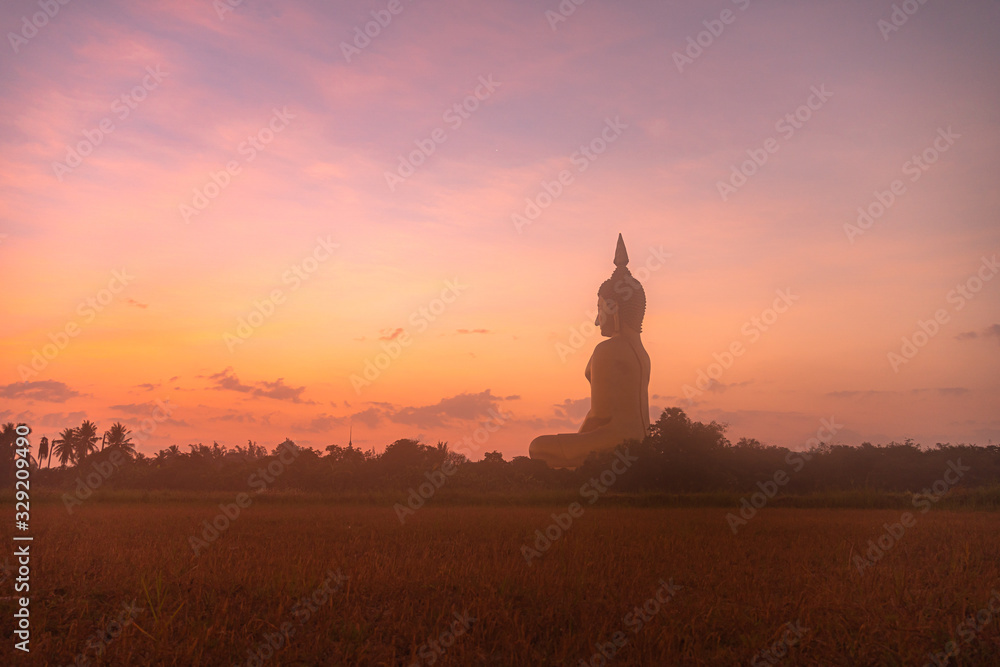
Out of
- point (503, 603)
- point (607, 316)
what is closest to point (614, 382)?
point (607, 316)

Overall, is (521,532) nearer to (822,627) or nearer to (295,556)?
(295,556)

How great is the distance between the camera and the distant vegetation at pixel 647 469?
2712 centimetres

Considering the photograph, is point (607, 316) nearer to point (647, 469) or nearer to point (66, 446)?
point (647, 469)

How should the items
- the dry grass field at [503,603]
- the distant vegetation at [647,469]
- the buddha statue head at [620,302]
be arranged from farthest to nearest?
the buddha statue head at [620,302]
the distant vegetation at [647,469]
the dry grass field at [503,603]

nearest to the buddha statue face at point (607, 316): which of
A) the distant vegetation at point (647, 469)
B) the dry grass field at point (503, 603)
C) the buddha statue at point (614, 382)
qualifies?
the buddha statue at point (614, 382)

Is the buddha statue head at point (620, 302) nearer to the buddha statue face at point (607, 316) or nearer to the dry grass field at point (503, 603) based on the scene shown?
the buddha statue face at point (607, 316)

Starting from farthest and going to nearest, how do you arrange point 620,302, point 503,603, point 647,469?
point 620,302 < point 647,469 < point 503,603

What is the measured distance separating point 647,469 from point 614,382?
6.68 m

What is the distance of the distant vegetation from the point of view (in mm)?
27125

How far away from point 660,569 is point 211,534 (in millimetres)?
8049

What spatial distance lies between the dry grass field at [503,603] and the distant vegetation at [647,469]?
15794 mm

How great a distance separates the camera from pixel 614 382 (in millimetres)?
33219

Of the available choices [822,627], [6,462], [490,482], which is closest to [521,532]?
[822,627]

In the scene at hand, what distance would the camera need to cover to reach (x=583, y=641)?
564 cm
